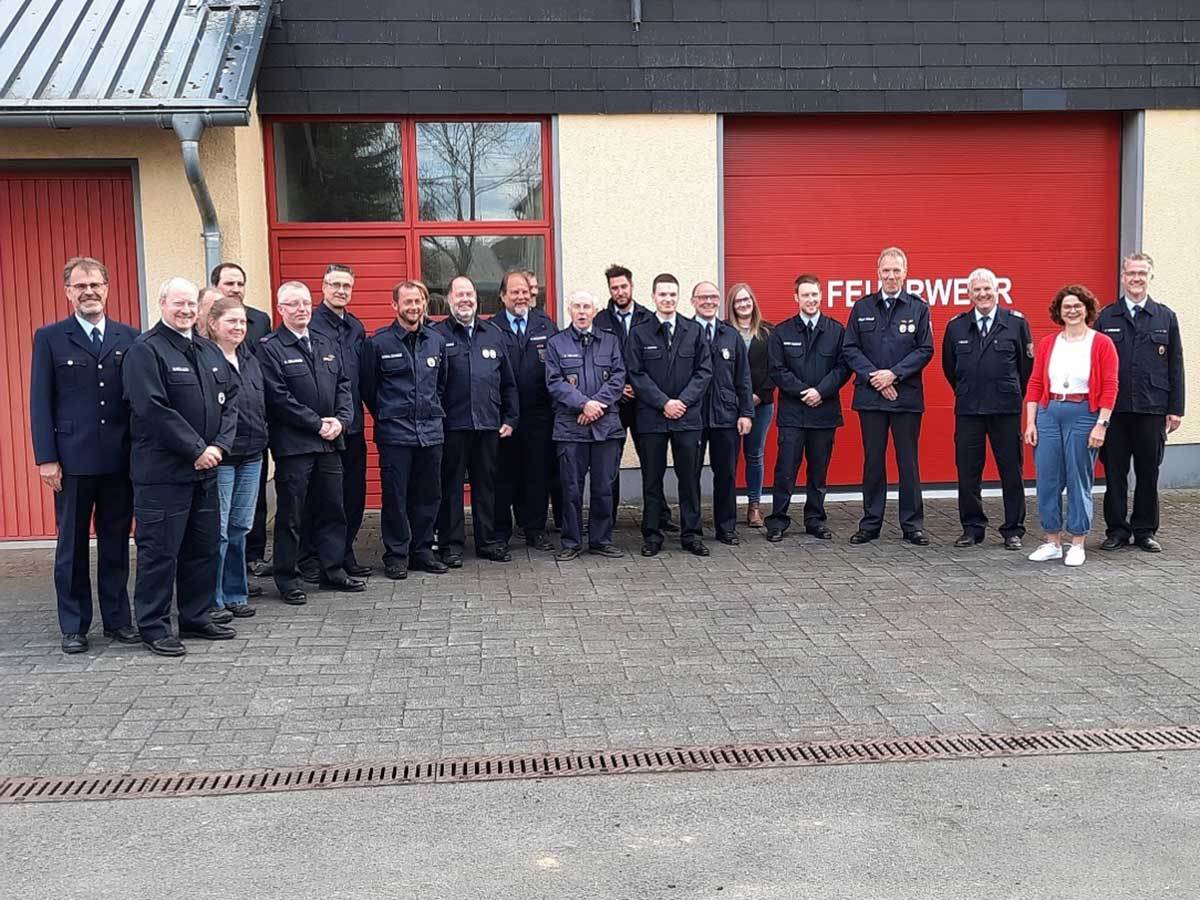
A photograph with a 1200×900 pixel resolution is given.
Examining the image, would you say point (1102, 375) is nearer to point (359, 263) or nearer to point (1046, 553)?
point (1046, 553)

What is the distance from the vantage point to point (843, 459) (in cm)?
1102

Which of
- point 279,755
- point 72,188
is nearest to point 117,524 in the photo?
point 279,755

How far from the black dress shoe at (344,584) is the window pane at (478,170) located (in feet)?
13.0

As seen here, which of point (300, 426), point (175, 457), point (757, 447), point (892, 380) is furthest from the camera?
point (757, 447)

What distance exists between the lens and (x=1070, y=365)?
26.3ft

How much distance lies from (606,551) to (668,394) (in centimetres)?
121

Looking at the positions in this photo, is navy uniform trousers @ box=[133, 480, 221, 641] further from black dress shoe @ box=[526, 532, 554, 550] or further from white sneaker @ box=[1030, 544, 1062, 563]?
white sneaker @ box=[1030, 544, 1062, 563]

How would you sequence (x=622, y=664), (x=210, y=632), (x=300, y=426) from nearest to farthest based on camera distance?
(x=622, y=664)
(x=210, y=632)
(x=300, y=426)

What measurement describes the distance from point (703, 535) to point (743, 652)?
10.0ft

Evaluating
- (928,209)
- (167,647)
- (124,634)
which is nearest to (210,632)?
(167,647)

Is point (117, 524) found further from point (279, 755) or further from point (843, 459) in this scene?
point (843, 459)

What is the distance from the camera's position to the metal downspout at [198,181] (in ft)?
26.8

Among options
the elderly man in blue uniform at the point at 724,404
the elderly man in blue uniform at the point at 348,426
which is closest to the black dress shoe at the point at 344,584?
the elderly man in blue uniform at the point at 348,426

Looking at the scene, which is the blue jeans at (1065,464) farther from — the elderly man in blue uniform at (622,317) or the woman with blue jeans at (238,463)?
the woman with blue jeans at (238,463)
